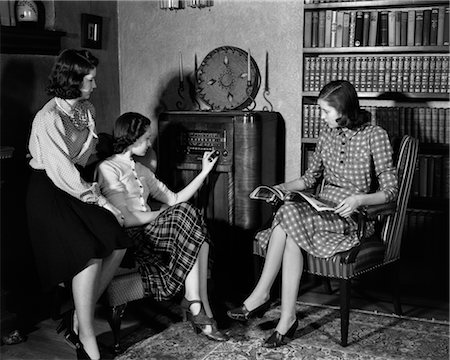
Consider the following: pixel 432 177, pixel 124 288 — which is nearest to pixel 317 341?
pixel 124 288

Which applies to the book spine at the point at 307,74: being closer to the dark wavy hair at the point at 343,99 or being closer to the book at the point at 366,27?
the book at the point at 366,27

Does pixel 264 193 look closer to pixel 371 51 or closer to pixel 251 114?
pixel 251 114

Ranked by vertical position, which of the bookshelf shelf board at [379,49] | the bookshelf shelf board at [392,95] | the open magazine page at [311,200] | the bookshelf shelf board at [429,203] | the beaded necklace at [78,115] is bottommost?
the bookshelf shelf board at [429,203]

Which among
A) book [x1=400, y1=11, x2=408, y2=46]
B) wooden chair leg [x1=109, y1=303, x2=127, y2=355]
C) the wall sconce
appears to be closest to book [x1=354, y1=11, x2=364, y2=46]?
book [x1=400, y1=11, x2=408, y2=46]

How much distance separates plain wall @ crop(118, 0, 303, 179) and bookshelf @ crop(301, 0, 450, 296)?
0.11m

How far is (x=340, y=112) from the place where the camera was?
303 cm

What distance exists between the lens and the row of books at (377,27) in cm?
349

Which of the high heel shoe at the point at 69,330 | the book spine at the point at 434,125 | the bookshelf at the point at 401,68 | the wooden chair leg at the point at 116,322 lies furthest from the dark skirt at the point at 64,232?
the book spine at the point at 434,125

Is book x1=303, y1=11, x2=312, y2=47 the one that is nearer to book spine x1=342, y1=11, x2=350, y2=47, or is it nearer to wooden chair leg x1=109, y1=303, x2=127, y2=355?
book spine x1=342, y1=11, x2=350, y2=47

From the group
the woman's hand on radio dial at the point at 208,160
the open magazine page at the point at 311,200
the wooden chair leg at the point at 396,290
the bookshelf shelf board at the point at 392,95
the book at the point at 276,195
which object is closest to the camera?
the open magazine page at the point at 311,200

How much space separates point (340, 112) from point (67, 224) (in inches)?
53.8

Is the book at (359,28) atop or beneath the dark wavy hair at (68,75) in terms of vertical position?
atop

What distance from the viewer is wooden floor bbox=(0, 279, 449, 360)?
117 inches

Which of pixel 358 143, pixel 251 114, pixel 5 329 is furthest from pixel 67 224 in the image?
pixel 358 143
